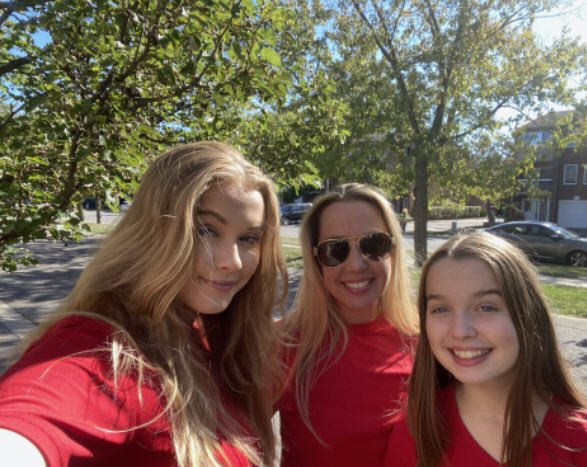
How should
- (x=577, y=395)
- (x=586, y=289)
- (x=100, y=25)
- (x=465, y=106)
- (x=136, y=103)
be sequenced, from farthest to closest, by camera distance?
(x=465, y=106) → (x=586, y=289) → (x=136, y=103) → (x=100, y=25) → (x=577, y=395)

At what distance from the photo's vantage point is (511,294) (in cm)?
152

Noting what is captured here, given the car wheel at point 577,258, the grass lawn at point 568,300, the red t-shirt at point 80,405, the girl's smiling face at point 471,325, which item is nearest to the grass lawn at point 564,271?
the car wheel at point 577,258

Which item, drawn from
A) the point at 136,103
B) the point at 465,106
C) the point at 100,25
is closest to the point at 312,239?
the point at 136,103

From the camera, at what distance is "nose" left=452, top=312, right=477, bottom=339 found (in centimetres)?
149

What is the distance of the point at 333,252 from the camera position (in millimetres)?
2207

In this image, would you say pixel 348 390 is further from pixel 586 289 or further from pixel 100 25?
pixel 586 289

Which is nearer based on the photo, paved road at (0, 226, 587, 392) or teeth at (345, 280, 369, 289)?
teeth at (345, 280, 369, 289)

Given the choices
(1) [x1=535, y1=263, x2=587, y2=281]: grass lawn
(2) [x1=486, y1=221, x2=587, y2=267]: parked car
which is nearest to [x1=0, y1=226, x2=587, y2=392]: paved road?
(1) [x1=535, y1=263, x2=587, y2=281]: grass lawn

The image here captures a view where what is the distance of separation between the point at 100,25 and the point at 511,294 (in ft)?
8.16

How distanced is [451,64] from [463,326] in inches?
443

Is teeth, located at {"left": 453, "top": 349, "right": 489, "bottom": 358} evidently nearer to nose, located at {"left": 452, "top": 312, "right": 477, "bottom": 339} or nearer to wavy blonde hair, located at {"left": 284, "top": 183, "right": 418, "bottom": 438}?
nose, located at {"left": 452, "top": 312, "right": 477, "bottom": 339}

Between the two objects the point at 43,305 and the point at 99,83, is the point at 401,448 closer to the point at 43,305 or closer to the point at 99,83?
the point at 99,83

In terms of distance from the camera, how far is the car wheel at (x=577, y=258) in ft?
49.5

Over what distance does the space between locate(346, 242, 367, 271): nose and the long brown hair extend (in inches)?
17.8
